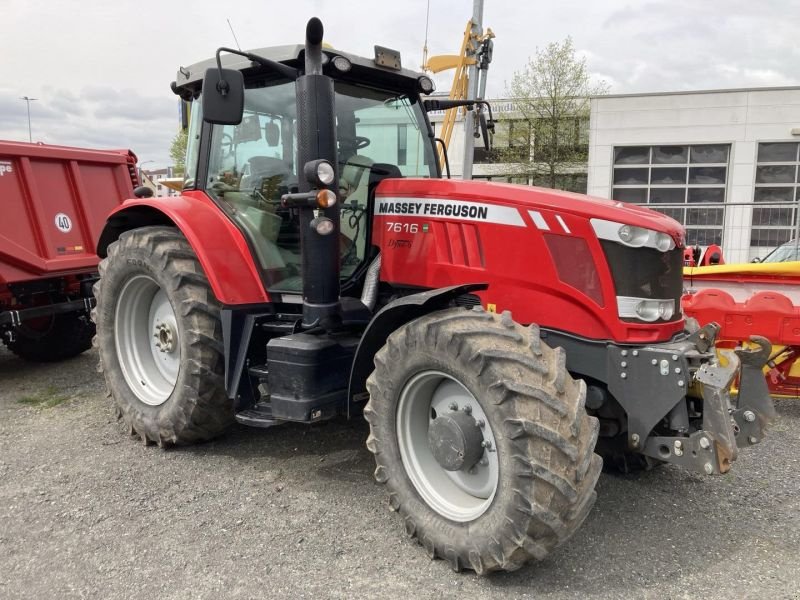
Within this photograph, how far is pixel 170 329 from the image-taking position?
425 cm

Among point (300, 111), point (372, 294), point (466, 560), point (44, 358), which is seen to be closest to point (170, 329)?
point (372, 294)

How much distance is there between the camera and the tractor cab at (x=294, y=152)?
12.0ft

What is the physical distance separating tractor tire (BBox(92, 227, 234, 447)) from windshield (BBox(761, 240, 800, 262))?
854 centimetres

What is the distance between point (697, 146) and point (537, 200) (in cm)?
1922

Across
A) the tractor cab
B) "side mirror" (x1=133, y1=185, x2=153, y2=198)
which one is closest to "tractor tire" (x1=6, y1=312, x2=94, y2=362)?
"side mirror" (x1=133, y1=185, x2=153, y2=198)

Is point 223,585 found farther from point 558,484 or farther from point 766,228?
point 766,228

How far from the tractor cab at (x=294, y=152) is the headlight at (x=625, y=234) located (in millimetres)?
1350

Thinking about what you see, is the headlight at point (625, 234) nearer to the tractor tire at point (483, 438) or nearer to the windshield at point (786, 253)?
the tractor tire at point (483, 438)

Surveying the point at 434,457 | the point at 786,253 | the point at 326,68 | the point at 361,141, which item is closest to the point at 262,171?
the point at 361,141

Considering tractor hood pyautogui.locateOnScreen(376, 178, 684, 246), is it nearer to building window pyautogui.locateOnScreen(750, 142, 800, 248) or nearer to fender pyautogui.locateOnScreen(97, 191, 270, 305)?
fender pyautogui.locateOnScreen(97, 191, 270, 305)

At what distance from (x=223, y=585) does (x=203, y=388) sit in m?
1.44

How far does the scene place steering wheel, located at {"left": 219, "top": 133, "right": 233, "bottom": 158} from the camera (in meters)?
4.03

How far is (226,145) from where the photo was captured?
4055mm

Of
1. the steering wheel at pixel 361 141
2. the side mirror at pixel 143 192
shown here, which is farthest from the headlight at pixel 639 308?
the side mirror at pixel 143 192
